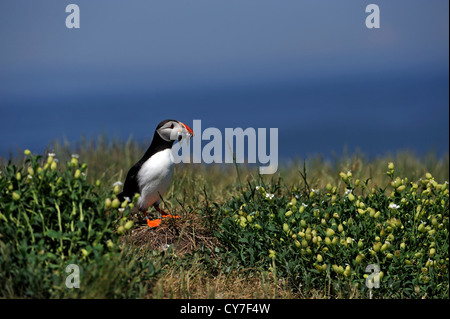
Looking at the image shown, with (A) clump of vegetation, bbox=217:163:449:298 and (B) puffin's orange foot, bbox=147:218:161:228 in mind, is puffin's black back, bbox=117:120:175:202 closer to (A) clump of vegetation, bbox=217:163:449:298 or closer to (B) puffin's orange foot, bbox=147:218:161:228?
(B) puffin's orange foot, bbox=147:218:161:228

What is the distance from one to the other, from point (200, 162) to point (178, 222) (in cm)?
257

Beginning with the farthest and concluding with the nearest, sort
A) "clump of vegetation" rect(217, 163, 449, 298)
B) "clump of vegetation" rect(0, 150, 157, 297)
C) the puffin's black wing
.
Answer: the puffin's black wing < "clump of vegetation" rect(217, 163, 449, 298) < "clump of vegetation" rect(0, 150, 157, 297)

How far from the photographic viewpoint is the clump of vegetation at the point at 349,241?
4.52 m

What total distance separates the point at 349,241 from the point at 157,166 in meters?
1.97

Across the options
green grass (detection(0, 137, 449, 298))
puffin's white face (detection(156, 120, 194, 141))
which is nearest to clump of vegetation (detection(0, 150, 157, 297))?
green grass (detection(0, 137, 449, 298))

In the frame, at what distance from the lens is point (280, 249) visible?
16.0 ft

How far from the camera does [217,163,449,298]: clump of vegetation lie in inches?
178

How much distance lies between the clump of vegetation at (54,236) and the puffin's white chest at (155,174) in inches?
45.2

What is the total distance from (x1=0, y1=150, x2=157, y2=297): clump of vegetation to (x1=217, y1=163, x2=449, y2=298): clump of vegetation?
116cm

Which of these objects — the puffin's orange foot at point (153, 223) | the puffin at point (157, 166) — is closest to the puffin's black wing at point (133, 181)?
the puffin at point (157, 166)

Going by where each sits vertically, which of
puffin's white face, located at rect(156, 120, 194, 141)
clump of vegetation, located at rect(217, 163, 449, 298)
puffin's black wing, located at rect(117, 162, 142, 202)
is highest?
puffin's white face, located at rect(156, 120, 194, 141)

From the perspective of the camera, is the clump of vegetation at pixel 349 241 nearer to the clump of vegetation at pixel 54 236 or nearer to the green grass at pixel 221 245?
the green grass at pixel 221 245

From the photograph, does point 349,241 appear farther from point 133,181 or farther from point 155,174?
point 133,181

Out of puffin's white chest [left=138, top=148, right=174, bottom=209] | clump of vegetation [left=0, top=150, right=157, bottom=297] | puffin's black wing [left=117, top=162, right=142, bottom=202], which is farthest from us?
puffin's black wing [left=117, top=162, right=142, bottom=202]
